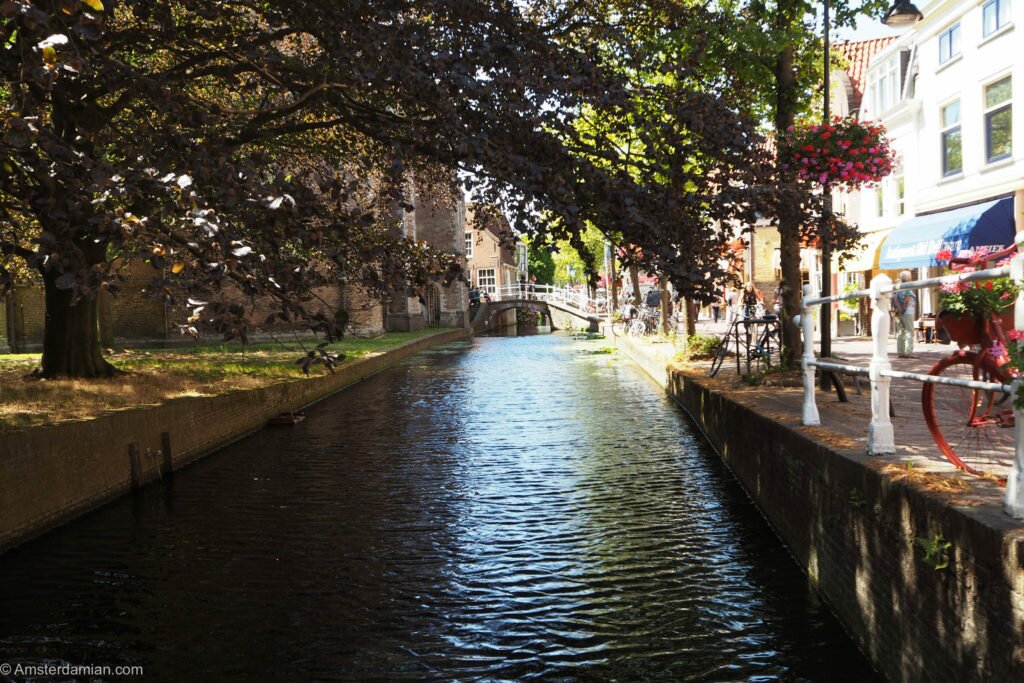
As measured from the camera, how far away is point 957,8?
929 inches

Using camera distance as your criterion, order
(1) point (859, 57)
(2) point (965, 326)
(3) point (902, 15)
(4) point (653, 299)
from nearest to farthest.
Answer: (2) point (965, 326) → (3) point (902, 15) → (4) point (653, 299) → (1) point (859, 57)

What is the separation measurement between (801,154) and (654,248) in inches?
105

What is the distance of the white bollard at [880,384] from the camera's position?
530 centimetres

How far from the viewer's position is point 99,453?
9.38 metres

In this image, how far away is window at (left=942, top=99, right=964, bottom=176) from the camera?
78.8ft

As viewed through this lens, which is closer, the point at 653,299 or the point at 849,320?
the point at 849,320

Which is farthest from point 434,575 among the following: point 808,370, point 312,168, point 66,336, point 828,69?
point 66,336

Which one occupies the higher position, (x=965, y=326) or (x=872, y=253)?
(x=872, y=253)

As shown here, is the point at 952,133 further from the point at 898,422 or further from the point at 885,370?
the point at 885,370

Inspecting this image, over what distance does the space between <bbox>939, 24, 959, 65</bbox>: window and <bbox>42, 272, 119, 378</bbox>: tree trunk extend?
2156 cm

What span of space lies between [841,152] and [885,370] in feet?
18.4

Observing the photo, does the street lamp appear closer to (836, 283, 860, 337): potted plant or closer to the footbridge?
(836, 283, 860, 337): potted plant

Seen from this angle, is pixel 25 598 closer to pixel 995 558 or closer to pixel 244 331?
pixel 244 331

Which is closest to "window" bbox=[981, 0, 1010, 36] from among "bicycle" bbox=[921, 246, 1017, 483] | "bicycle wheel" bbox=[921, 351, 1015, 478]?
"bicycle wheel" bbox=[921, 351, 1015, 478]
